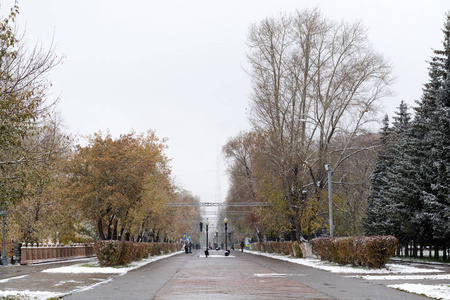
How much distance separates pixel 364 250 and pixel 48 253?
82.6ft

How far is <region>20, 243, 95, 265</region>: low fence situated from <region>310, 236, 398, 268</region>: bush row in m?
19.6

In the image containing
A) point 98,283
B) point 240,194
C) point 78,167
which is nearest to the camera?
point 98,283

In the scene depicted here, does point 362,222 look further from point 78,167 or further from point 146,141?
point 78,167

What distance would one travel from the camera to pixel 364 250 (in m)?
24.5

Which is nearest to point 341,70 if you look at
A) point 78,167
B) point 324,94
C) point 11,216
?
point 324,94

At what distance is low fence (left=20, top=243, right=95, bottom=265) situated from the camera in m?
36.5

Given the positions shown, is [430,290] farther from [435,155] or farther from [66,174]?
[66,174]

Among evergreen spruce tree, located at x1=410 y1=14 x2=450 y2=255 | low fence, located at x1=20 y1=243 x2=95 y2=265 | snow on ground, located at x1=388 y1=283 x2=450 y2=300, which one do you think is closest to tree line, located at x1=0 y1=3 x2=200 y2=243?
low fence, located at x1=20 y1=243 x2=95 y2=265

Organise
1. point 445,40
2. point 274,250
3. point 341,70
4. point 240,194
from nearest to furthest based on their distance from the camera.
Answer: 1. point 445,40
2. point 341,70
3. point 274,250
4. point 240,194

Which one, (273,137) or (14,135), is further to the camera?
(273,137)

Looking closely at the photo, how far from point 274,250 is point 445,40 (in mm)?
31652

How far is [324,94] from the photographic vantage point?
4266 cm

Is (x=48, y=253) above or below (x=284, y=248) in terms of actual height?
above

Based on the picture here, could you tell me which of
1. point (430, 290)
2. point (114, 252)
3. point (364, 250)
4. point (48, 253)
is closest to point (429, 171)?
point (364, 250)
